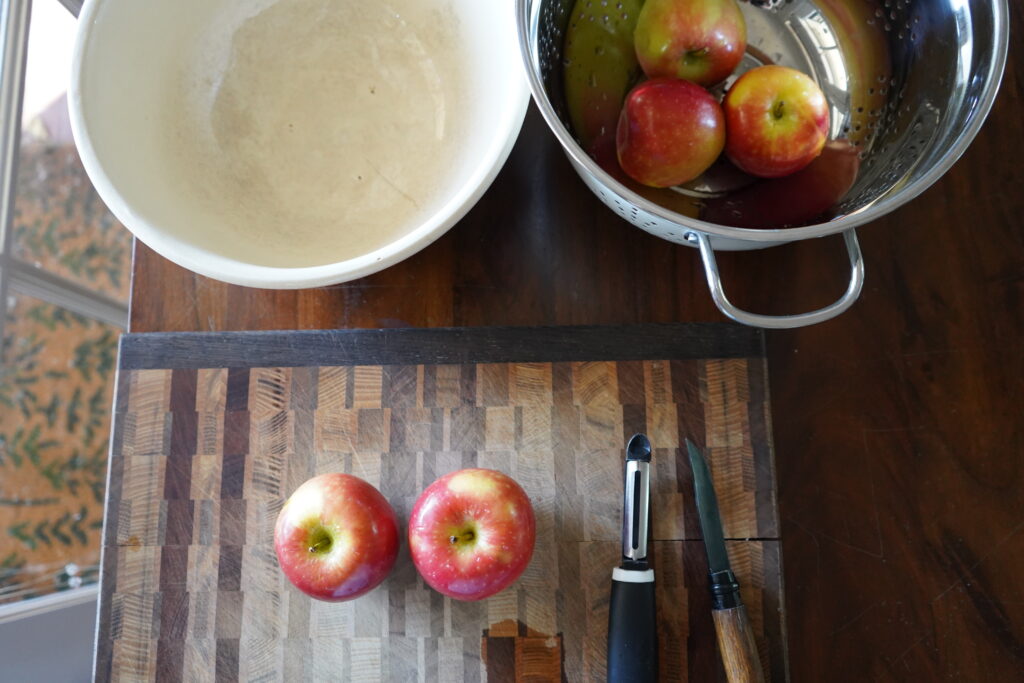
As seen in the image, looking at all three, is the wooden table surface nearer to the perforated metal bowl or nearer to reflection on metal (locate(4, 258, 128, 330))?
the perforated metal bowl

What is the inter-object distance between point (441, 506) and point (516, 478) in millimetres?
91

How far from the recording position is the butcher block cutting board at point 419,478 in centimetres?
65

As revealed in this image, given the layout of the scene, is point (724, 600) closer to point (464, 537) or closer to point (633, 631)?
point (633, 631)

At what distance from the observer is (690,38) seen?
2.03 ft

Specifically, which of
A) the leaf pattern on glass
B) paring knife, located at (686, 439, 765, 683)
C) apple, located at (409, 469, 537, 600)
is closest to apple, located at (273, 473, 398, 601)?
apple, located at (409, 469, 537, 600)

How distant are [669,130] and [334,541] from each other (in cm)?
45

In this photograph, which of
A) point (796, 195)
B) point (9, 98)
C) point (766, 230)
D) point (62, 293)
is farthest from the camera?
point (62, 293)

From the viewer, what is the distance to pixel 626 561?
629mm

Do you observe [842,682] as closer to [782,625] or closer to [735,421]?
[782,625]

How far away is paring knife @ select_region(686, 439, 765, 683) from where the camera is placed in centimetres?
61

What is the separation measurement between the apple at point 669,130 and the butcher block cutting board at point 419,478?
0.51 feet

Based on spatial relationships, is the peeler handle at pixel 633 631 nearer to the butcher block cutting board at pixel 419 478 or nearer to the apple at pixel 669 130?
the butcher block cutting board at pixel 419 478

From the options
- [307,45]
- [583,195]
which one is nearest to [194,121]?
[307,45]

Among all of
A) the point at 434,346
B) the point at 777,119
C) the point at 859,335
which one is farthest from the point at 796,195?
the point at 434,346
